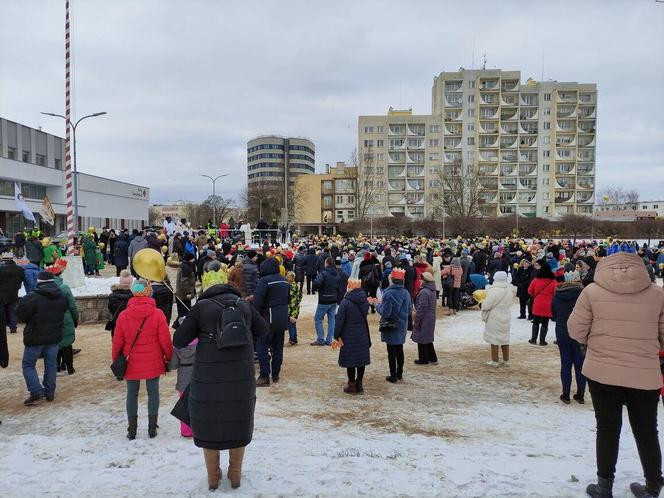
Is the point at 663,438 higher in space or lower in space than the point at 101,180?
lower

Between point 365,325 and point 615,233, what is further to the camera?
point 615,233

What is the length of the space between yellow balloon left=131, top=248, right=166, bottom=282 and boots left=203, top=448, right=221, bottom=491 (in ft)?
9.09

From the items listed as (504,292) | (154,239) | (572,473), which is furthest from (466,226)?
(572,473)

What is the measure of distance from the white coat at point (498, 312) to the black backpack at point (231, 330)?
18.6 feet

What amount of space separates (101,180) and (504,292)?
5781 centimetres

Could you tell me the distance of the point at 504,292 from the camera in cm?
813

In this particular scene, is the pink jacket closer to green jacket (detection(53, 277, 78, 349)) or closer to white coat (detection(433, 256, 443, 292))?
green jacket (detection(53, 277, 78, 349))

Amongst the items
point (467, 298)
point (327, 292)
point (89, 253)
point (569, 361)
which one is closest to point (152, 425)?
point (327, 292)

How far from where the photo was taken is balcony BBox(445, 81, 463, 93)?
84062mm

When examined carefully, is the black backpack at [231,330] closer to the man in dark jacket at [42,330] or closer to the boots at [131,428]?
the boots at [131,428]

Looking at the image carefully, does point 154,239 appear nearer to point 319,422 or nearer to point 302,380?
point 302,380

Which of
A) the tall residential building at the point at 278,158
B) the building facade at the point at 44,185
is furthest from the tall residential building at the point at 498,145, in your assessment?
the tall residential building at the point at 278,158

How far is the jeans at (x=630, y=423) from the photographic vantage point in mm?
3488

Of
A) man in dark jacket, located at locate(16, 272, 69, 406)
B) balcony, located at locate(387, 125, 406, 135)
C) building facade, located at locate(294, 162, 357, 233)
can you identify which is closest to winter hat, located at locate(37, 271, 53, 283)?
man in dark jacket, located at locate(16, 272, 69, 406)
